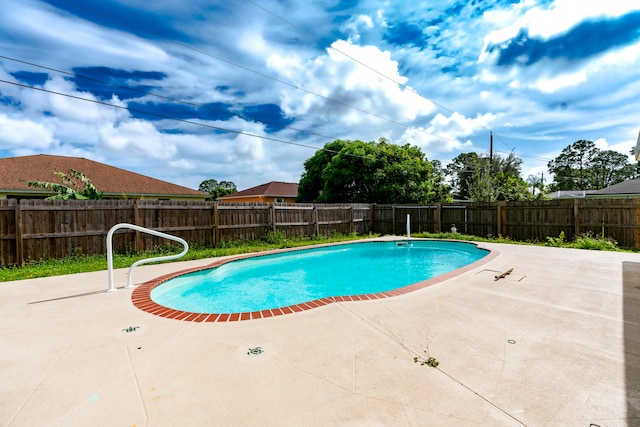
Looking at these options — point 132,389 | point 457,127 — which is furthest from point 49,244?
point 457,127

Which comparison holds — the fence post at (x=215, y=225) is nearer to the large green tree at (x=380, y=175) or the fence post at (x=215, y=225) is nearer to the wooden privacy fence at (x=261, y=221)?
the wooden privacy fence at (x=261, y=221)

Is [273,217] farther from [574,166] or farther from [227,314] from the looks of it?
[574,166]

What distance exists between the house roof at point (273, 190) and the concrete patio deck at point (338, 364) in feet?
78.1

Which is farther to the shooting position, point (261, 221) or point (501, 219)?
point (501, 219)

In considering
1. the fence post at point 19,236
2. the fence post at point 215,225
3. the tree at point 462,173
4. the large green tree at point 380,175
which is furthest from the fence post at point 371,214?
the tree at point 462,173

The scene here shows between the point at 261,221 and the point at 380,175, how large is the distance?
950 centimetres

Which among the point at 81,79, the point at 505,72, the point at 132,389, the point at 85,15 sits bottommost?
the point at 132,389

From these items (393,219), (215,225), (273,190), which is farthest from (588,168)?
(215,225)

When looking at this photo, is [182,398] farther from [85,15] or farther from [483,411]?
[85,15]

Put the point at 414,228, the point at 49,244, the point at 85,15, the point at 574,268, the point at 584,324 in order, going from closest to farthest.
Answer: the point at 584,324, the point at 574,268, the point at 85,15, the point at 49,244, the point at 414,228

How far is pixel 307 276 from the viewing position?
8.22 metres

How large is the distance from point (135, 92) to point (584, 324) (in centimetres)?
1187

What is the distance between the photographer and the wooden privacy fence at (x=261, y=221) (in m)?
7.73

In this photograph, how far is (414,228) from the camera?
15523mm
